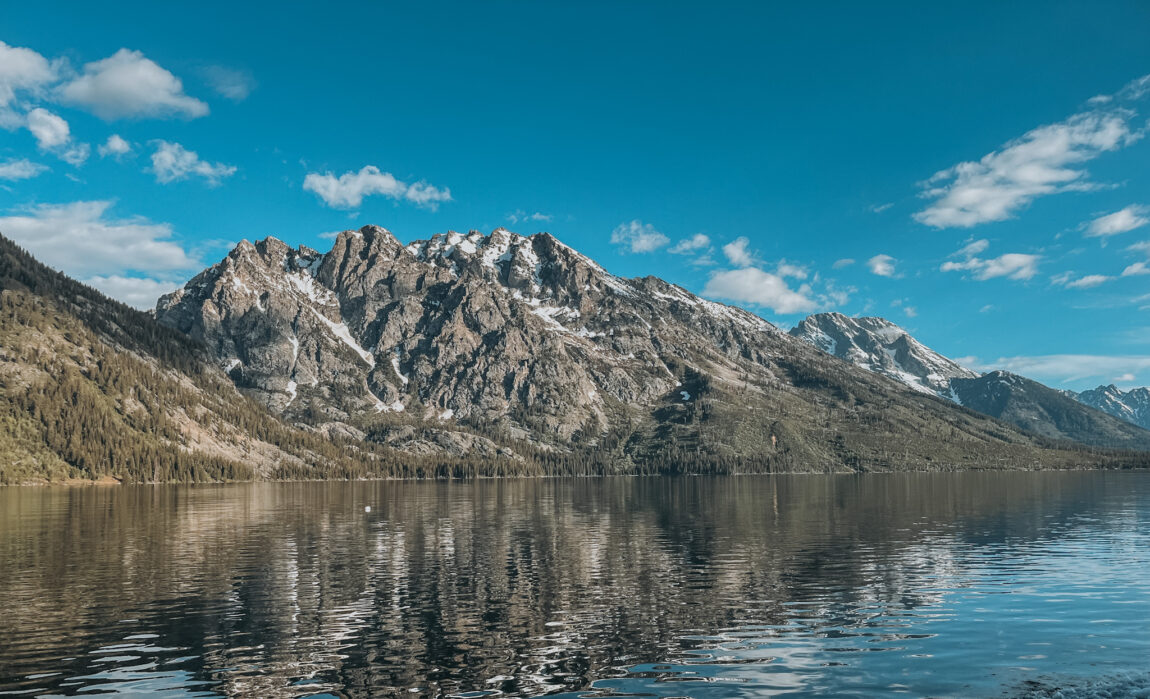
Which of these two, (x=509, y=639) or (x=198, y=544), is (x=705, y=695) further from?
(x=198, y=544)

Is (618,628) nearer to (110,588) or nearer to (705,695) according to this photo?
(705,695)

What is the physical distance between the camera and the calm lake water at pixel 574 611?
3438 cm

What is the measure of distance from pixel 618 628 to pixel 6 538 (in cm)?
8577

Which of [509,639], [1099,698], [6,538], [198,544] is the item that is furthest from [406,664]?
[6,538]

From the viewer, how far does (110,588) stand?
57.3m

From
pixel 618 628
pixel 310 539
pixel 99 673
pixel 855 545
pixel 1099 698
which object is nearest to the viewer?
pixel 1099 698

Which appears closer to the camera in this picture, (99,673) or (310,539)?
(99,673)

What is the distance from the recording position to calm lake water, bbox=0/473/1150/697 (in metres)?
34.4

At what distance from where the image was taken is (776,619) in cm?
4691

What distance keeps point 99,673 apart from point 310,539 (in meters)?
60.0

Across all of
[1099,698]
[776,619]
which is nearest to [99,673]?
[776,619]

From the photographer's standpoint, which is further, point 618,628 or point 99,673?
point 618,628

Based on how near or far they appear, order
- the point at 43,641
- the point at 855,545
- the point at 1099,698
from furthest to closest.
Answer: the point at 855,545
the point at 43,641
the point at 1099,698

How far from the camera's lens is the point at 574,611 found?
49.8 m
